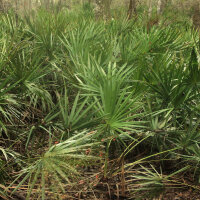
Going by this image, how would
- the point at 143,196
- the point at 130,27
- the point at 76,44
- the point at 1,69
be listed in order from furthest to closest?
the point at 130,27
the point at 76,44
the point at 1,69
the point at 143,196

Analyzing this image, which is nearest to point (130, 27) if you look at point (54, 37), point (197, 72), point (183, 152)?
point (54, 37)

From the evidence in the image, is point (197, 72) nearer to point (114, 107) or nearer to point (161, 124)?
point (161, 124)

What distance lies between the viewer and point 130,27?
13.1 feet

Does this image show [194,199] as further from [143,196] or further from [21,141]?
[21,141]

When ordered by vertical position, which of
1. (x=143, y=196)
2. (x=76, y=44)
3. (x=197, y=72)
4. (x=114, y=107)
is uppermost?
(x=76, y=44)

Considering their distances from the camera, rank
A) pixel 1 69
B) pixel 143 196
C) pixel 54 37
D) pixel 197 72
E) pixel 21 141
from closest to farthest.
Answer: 1. pixel 143 196
2. pixel 1 69
3. pixel 197 72
4. pixel 21 141
5. pixel 54 37

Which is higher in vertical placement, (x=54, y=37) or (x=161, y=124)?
(x=54, y=37)

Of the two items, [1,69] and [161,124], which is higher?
[1,69]

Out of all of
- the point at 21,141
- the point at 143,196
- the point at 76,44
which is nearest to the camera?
the point at 143,196

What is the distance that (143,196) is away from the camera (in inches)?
61.4

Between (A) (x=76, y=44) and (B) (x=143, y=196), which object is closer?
(B) (x=143, y=196)

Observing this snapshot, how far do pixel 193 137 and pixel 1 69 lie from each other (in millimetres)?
1504

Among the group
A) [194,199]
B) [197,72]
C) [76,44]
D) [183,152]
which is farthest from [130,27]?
[194,199]

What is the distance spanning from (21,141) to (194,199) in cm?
139
